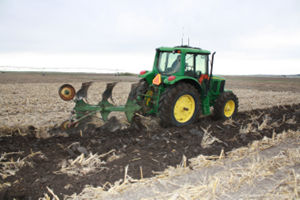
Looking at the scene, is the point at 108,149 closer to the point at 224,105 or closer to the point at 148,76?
the point at 148,76

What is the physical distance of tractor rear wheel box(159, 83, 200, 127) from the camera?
6.05 m

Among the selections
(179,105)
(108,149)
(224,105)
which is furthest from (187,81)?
(108,149)

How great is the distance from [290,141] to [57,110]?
21.0ft

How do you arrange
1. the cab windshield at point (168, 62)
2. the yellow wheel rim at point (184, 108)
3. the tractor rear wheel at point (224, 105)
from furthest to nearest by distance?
the tractor rear wheel at point (224, 105) → the cab windshield at point (168, 62) → the yellow wheel rim at point (184, 108)

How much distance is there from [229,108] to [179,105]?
2.08 meters

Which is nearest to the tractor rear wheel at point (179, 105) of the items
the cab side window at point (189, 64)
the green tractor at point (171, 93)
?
the green tractor at point (171, 93)

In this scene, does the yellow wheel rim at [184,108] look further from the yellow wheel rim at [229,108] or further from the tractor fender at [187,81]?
the yellow wheel rim at [229,108]

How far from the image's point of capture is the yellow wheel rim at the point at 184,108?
6352 millimetres

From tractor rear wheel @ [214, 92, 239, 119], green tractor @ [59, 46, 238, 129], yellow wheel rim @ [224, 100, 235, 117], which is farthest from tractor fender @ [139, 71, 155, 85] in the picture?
yellow wheel rim @ [224, 100, 235, 117]

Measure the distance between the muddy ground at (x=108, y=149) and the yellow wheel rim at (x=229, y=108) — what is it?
0.84 metres

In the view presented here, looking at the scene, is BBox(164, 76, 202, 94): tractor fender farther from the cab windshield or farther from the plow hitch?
the plow hitch

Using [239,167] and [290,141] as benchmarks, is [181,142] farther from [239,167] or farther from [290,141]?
[290,141]

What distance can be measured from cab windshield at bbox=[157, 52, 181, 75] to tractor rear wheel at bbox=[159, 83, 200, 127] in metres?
0.54

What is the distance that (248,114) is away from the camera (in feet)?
27.6
